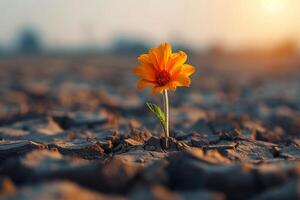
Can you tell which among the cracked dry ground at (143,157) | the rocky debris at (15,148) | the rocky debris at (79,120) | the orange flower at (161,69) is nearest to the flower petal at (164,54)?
the orange flower at (161,69)

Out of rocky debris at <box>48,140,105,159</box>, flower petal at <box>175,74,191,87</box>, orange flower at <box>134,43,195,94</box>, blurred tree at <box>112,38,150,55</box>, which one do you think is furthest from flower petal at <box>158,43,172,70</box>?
blurred tree at <box>112,38,150,55</box>

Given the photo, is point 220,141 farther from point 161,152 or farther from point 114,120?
point 114,120

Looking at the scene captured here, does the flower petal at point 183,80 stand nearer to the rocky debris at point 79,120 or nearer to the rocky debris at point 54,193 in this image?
the rocky debris at point 54,193

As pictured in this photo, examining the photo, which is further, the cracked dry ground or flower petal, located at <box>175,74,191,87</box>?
flower petal, located at <box>175,74,191,87</box>

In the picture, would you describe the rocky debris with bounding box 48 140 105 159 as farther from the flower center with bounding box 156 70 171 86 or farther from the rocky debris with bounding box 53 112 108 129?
the rocky debris with bounding box 53 112 108 129

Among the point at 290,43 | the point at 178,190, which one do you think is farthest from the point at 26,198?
the point at 290,43

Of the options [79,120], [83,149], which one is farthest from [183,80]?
[79,120]

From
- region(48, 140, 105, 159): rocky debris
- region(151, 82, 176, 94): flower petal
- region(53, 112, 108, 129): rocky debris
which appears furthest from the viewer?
region(53, 112, 108, 129): rocky debris
